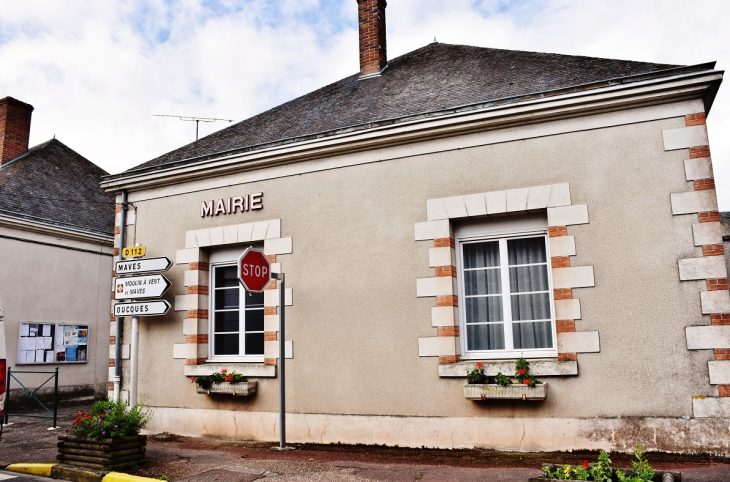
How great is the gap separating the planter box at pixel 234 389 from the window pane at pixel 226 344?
64 cm

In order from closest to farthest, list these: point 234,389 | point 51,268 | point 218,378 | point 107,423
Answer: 1. point 107,423
2. point 234,389
3. point 218,378
4. point 51,268

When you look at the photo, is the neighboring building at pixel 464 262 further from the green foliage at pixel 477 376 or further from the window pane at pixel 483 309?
the green foliage at pixel 477 376

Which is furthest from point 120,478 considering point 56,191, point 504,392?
point 56,191

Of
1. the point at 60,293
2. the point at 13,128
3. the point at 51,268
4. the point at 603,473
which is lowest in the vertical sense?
the point at 603,473

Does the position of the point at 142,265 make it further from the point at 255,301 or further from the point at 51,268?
the point at 51,268

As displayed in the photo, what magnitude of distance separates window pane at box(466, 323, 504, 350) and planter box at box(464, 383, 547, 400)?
59 cm

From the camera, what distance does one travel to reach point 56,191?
1432 centimetres

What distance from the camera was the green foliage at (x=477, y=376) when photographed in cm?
666

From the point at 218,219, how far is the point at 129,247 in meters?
1.57

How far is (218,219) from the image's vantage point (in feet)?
28.8

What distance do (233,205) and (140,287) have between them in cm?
180

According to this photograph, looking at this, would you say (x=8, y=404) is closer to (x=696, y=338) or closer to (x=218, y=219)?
(x=218, y=219)

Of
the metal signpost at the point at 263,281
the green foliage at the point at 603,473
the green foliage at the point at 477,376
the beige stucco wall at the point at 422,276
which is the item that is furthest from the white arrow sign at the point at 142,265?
the green foliage at the point at 603,473

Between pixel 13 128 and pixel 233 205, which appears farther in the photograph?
pixel 13 128
